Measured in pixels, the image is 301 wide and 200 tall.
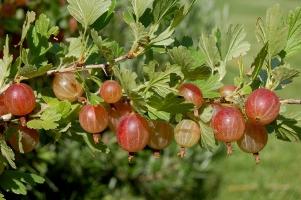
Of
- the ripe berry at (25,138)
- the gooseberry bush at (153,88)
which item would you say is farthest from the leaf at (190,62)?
the ripe berry at (25,138)

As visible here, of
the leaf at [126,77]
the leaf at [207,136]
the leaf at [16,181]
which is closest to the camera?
the leaf at [126,77]

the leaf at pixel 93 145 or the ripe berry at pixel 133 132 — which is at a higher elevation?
the ripe berry at pixel 133 132

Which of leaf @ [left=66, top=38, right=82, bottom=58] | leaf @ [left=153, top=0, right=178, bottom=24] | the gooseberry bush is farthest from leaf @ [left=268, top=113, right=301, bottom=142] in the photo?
leaf @ [left=66, top=38, right=82, bottom=58]

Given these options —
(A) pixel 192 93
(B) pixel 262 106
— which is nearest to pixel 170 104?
(A) pixel 192 93

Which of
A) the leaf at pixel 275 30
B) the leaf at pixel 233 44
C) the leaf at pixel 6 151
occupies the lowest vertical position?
the leaf at pixel 6 151

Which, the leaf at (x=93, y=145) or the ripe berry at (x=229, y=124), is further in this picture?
the leaf at (x=93, y=145)

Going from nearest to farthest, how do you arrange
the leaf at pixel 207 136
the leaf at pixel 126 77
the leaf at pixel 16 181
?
the leaf at pixel 126 77 < the leaf at pixel 207 136 < the leaf at pixel 16 181

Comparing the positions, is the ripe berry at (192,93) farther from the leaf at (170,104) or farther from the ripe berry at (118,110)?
the ripe berry at (118,110)
